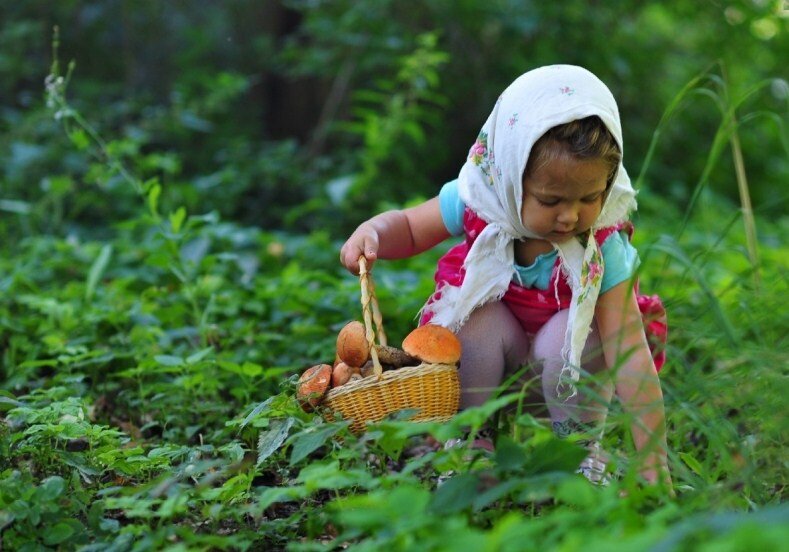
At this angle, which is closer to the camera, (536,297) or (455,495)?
(455,495)

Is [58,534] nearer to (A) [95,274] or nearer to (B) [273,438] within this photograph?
(B) [273,438]

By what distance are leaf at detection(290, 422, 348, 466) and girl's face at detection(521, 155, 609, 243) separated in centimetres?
63

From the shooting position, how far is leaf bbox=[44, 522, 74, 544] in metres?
1.72

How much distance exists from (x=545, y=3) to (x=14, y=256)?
2.89m

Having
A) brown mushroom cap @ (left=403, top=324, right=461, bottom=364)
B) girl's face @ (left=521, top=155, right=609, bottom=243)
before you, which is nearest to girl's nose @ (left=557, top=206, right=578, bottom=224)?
girl's face @ (left=521, top=155, right=609, bottom=243)

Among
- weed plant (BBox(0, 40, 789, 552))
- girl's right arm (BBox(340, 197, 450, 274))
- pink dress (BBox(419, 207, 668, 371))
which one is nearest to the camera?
weed plant (BBox(0, 40, 789, 552))

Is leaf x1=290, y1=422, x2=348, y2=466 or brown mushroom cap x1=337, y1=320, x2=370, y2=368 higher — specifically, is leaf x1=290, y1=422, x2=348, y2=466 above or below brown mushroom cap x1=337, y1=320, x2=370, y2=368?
below

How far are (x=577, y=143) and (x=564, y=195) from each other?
11cm

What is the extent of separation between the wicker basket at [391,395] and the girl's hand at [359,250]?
227 mm

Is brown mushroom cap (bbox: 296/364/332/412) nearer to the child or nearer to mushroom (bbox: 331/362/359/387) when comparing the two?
mushroom (bbox: 331/362/359/387)

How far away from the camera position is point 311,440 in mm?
1839

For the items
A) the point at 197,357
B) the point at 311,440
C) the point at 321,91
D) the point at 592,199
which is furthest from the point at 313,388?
the point at 321,91

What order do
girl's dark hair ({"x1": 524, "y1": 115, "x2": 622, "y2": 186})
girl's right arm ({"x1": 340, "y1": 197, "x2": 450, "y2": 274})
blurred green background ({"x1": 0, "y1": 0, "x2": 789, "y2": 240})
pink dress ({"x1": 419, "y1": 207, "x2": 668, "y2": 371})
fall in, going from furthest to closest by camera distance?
blurred green background ({"x1": 0, "y1": 0, "x2": 789, "y2": 240}), girl's right arm ({"x1": 340, "y1": 197, "x2": 450, "y2": 274}), pink dress ({"x1": 419, "y1": 207, "x2": 668, "y2": 371}), girl's dark hair ({"x1": 524, "y1": 115, "x2": 622, "y2": 186})

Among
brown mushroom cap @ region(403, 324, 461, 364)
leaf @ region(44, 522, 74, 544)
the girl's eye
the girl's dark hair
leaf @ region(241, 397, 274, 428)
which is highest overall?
the girl's dark hair
